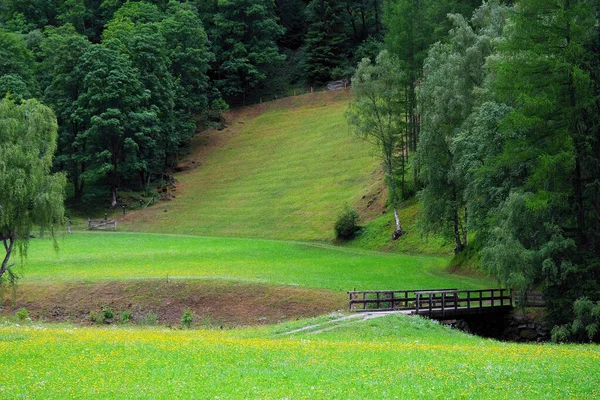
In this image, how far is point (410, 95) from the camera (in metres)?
68.2

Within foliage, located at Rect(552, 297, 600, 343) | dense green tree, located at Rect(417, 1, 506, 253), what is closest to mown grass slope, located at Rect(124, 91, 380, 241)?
dense green tree, located at Rect(417, 1, 506, 253)

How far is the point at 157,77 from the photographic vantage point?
89562mm

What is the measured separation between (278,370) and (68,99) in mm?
74742

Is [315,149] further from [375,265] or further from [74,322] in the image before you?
[74,322]

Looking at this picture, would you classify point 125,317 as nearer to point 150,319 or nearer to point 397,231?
Answer: point 150,319

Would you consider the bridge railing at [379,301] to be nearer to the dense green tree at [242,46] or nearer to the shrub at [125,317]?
the shrub at [125,317]

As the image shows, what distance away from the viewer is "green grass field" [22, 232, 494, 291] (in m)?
42.2

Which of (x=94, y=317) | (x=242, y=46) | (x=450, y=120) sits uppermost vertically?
(x=242, y=46)

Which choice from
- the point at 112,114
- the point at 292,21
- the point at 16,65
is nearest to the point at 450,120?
the point at 112,114

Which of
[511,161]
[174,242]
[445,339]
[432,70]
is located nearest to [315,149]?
[174,242]

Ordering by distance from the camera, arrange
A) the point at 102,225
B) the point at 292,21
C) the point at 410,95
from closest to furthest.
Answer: the point at 410,95 → the point at 102,225 → the point at 292,21

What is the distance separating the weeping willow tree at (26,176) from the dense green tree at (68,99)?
143 ft

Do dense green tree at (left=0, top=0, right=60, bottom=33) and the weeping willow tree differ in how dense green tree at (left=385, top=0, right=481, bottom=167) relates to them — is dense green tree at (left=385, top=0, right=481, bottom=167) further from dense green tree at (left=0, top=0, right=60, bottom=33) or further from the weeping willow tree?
dense green tree at (left=0, top=0, right=60, bottom=33)

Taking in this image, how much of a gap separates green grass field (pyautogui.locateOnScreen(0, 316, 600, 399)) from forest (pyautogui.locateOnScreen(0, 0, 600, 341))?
478 inches
